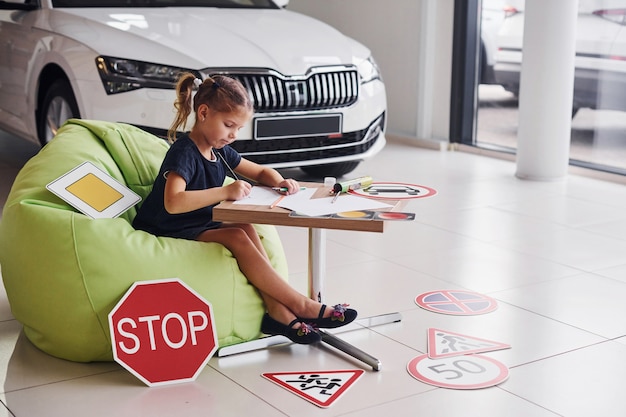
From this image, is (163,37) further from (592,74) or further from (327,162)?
(592,74)

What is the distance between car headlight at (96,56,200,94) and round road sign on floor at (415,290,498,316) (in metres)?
1.97

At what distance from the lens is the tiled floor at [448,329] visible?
2857 mm

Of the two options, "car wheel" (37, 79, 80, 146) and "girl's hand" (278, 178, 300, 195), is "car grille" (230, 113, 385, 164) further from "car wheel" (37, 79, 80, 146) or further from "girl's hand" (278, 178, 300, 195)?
"girl's hand" (278, 178, 300, 195)

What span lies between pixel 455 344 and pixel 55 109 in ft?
10.7

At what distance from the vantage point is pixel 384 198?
10.3ft

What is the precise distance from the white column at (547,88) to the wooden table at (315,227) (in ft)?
9.92

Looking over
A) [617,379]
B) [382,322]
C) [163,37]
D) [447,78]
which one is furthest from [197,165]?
[447,78]

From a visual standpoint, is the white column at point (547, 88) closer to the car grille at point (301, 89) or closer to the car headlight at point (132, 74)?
Result: the car grille at point (301, 89)

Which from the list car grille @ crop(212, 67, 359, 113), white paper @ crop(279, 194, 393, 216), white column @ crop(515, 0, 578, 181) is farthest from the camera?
white column @ crop(515, 0, 578, 181)

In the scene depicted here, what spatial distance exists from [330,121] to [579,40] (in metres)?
2.22

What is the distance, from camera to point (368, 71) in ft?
19.2

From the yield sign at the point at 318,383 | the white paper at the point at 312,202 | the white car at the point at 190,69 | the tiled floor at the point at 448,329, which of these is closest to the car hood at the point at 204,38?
the white car at the point at 190,69

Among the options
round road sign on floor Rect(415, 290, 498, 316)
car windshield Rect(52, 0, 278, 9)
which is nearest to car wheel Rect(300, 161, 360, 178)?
car windshield Rect(52, 0, 278, 9)

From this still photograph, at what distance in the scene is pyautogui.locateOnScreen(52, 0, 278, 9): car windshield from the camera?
566cm
